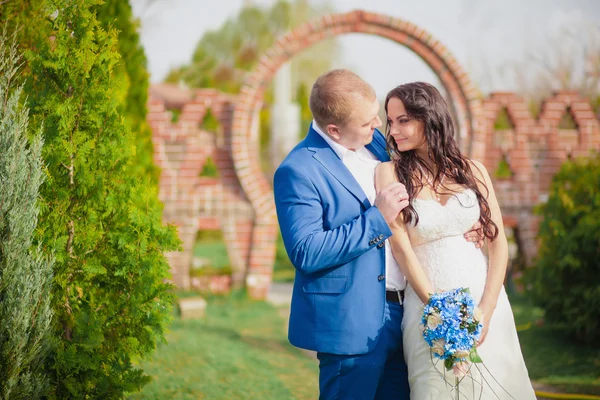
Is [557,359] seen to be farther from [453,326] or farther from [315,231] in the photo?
[315,231]

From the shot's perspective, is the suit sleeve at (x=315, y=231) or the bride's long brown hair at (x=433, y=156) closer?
the suit sleeve at (x=315, y=231)

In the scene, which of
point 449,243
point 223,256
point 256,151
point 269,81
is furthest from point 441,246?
point 223,256

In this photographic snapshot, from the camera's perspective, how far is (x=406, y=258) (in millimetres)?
3018

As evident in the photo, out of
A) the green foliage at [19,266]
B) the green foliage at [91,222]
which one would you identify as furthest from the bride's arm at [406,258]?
the green foliage at [19,266]

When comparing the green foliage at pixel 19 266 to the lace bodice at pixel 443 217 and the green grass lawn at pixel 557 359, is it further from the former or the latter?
the green grass lawn at pixel 557 359

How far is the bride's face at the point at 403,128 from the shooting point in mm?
3129

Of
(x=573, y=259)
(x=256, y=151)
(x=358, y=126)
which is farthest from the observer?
(x=256, y=151)

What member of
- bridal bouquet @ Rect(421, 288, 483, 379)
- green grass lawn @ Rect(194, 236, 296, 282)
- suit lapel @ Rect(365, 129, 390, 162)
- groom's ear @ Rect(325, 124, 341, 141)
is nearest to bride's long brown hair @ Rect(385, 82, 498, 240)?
suit lapel @ Rect(365, 129, 390, 162)

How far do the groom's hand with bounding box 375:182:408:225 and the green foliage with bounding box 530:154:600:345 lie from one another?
13.9 ft

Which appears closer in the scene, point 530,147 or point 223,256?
point 530,147

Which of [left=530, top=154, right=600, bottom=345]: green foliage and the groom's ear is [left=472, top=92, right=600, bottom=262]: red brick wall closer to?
[left=530, top=154, right=600, bottom=345]: green foliage

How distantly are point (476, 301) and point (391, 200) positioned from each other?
2.26ft

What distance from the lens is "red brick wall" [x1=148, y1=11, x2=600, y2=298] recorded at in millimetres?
8891

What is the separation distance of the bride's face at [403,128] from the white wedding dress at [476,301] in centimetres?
30
